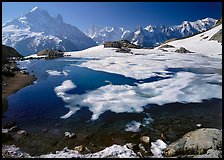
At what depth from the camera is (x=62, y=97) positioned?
78.3 ft

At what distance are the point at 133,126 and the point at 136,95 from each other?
735cm

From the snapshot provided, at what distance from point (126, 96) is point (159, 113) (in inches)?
196

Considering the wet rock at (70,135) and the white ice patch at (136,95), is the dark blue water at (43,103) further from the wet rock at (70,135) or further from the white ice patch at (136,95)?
the wet rock at (70,135)

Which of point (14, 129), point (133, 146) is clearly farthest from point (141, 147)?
point (14, 129)

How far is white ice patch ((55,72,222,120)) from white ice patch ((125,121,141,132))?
237cm

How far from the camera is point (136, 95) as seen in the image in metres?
23.6

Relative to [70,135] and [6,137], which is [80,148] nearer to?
[70,135]

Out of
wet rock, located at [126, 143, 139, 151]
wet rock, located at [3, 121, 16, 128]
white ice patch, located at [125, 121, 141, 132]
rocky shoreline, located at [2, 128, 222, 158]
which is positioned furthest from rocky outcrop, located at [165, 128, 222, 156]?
wet rock, located at [3, 121, 16, 128]

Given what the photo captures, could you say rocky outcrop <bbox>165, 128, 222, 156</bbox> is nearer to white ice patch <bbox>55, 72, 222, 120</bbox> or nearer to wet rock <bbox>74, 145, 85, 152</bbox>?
wet rock <bbox>74, 145, 85, 152</bbox>

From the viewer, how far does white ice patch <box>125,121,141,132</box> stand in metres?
16.0

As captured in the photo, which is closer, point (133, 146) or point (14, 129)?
point (133, 146)

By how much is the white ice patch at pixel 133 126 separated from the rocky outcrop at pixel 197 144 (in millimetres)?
3175

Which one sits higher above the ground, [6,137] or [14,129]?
[14,129]

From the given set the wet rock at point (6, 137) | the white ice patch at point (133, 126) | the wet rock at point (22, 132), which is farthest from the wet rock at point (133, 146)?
the wet rock at point (6, 137)
